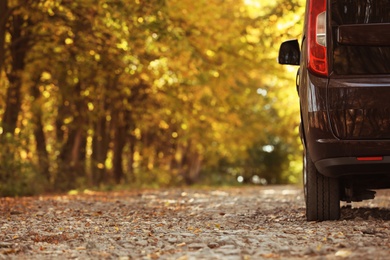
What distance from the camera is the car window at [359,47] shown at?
803 cm

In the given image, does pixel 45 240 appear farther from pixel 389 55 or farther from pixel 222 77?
pixel 222 77

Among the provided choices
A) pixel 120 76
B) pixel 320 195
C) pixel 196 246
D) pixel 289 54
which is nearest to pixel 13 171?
pixel 120 76

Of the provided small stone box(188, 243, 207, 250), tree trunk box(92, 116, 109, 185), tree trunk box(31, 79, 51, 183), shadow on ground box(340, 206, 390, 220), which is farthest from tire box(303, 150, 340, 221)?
tree trunk box(92, 116, 109, 185)

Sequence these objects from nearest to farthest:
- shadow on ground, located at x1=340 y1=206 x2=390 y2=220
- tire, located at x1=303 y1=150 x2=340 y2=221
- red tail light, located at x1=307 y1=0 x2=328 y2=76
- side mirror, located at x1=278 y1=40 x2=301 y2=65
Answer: red tail light, located at x1=307 y1=0 x2=328 y2=76
tire, located at x1=303 y1=150 x2=340 y2=221
side mirror, located at x1=278 y1=40 x2=301 y2=65
shadow on ground, located at x1=340 y1=206 x2=390 y2=220

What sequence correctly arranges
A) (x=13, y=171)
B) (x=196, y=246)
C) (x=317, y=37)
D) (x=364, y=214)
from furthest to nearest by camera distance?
(x=13, y=171) < (x=364, y=214) < (x=317, y=37) < (x=196, y=246)

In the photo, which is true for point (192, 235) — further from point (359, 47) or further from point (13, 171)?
point (13, 171)

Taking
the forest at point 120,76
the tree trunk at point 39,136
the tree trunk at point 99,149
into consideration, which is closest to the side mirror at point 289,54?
the forest at point 120,76

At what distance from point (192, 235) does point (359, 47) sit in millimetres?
2236

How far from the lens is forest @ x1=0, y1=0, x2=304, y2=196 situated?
18125 millimetres

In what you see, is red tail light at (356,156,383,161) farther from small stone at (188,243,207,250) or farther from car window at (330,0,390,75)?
small stone at (188,243,207,250)

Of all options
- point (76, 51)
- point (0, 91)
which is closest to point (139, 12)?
point (76, 51)

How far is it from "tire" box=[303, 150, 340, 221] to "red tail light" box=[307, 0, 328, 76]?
1.10 m

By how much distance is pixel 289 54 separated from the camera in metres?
9.56

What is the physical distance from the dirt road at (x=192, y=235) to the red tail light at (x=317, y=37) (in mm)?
1477
